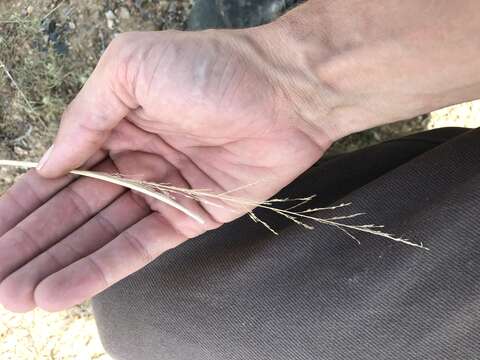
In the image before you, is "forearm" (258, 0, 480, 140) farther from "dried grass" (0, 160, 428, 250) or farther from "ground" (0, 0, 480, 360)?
"ground" (0, 0, 480, 360)

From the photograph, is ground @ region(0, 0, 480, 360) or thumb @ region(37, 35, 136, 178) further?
ground @ region(0, 0, 480, 360)

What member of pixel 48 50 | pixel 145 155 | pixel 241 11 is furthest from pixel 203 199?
pixel 48 50

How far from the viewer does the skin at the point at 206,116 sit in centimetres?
128

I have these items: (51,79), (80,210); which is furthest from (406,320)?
(51,79)

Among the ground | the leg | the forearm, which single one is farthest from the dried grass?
the leg

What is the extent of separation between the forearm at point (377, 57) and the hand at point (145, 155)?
0.22 feet

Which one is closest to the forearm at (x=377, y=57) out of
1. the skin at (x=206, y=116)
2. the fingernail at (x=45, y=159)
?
the skin at (x=206, y=116)

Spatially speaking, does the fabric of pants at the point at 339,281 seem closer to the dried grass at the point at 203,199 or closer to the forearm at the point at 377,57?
the dried grass at the point at 203,199

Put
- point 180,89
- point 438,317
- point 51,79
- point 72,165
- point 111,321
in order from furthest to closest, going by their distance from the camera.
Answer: point 51,79, point 111,321, point 72,165, point 180,89, point 438,317

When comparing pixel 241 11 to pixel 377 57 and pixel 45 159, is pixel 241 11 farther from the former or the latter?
pixel 45 159

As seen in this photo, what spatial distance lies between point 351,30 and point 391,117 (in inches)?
10.7

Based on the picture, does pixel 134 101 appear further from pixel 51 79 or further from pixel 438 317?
pixel 438 317

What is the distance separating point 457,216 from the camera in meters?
1.20

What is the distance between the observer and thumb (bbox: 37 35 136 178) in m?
1.32
